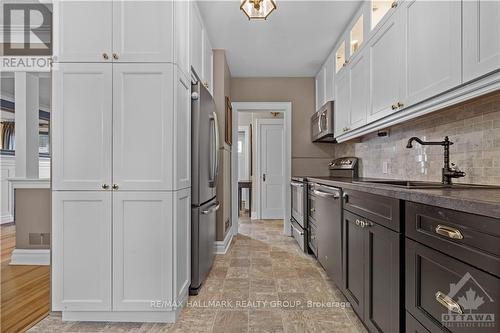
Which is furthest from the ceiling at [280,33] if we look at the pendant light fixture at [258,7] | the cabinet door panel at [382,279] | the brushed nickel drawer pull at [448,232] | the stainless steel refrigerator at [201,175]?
the brushed nickel drawer pull at [448,232]

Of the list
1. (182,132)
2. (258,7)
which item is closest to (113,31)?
(182,132)

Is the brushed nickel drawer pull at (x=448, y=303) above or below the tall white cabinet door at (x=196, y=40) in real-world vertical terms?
below

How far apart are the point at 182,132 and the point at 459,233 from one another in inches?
70.1

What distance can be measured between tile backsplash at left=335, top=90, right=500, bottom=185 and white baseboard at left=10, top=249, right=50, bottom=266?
3780 mm

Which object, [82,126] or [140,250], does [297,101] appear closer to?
[82,126]

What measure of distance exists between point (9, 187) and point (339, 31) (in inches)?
261

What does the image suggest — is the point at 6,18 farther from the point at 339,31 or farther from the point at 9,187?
the point at 9,187

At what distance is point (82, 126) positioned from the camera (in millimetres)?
1962

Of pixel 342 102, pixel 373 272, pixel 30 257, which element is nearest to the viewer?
pixel 373 272

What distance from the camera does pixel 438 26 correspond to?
159 centimetres

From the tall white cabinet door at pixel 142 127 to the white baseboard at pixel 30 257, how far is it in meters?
2.08

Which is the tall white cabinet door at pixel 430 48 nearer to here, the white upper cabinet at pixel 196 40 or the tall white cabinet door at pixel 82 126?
the white upper cabinet at pixel 196 40

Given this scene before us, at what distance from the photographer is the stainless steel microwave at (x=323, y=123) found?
374 centimetres

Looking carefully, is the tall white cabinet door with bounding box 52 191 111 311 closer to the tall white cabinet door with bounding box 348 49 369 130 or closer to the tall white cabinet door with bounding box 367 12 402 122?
the tall white cabinet door with bounding box 367 12 402 122
